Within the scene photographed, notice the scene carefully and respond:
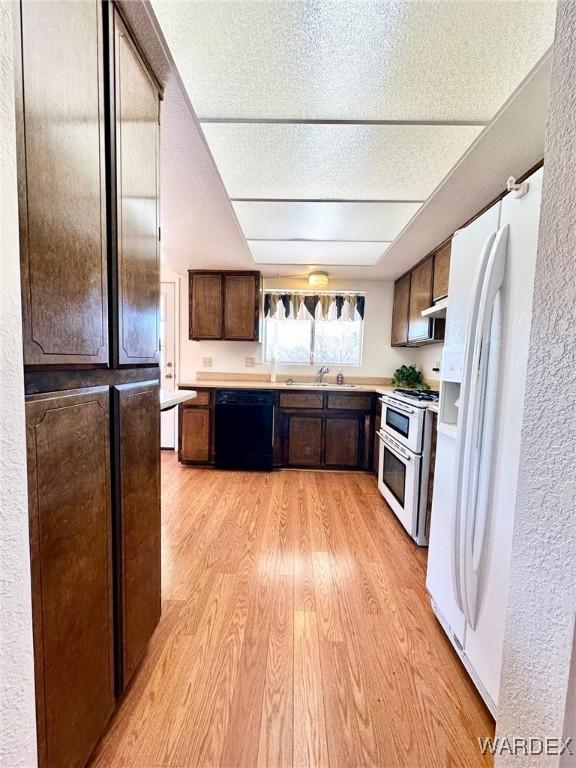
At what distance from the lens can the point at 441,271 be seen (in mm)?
2402

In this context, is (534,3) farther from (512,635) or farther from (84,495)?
(84,495)

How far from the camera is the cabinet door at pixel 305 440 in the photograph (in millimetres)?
3254

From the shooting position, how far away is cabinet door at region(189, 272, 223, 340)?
3.40 meters

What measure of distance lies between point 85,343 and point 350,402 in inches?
107

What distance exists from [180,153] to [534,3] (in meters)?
1.37

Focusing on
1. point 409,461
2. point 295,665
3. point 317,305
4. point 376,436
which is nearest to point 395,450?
point 409,461

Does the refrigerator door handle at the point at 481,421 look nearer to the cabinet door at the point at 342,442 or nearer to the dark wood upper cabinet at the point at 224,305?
the cabinet door at the point at 342,442

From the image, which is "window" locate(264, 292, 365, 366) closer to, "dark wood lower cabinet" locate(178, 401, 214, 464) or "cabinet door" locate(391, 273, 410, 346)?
"cabinet door" locate(391, 273, 410, 346)

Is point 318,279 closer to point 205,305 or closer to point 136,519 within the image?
point 205,305

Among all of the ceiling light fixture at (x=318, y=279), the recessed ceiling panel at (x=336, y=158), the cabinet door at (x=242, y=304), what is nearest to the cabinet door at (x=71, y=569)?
the recessed ceiling panel at (x=336, y=158)

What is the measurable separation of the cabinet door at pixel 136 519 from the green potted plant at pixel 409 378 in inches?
114

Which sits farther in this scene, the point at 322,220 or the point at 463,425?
the point at 322,220

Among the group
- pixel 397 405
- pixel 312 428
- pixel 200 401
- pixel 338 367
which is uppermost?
pixel 338 367

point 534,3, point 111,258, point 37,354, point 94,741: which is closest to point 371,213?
point 534,3
